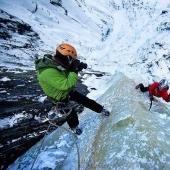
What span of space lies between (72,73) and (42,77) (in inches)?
18.7

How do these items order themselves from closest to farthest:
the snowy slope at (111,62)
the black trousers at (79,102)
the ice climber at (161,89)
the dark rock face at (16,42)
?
the snowy slope at (111,62), the black trousers at (79,102), the ice climber at (161,89), the dark rock face at (16,42)

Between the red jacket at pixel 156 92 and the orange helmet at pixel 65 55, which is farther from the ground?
the orange helmet at pixel 65 55

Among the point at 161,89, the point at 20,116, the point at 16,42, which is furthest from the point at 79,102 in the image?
the point at 16,42

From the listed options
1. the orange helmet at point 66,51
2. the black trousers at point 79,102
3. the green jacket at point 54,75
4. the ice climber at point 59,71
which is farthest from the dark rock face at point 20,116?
the orange helmet at point 66,51

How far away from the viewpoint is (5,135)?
4090 mm

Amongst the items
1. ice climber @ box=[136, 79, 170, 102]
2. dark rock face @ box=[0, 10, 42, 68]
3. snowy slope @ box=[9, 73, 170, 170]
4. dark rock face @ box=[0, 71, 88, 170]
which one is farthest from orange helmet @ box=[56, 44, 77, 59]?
dark rock face @ box=[0, 10, 42, 68]

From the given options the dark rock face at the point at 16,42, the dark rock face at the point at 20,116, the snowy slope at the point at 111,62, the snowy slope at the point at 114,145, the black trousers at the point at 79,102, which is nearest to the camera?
the snowy slope at the point at 114,145

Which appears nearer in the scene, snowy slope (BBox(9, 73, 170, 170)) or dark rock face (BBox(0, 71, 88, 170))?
snowy slope (BBox(9, 73, 170, 170))

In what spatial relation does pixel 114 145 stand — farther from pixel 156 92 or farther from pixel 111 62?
pixel 111 62

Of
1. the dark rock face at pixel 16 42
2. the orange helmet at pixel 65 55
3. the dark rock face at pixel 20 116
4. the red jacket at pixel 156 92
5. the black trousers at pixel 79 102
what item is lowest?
the dark rock face at pixel 16 42

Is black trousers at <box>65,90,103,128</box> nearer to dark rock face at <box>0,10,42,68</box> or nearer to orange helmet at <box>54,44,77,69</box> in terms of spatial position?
orange helmet at <box>54,44,77,69</box>

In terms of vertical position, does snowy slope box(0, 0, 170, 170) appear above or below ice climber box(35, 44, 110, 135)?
below

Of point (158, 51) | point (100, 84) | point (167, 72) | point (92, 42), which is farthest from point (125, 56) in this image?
point (92, 42)

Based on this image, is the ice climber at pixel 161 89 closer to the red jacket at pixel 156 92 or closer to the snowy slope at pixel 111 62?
the red jacket at pixel 156 92
